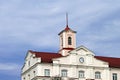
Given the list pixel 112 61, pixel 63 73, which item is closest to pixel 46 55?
pixel 63 73

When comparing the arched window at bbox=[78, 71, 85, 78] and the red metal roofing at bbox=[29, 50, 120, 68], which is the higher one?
the red metal roofing at bbox=[29, 50, 120, 68]

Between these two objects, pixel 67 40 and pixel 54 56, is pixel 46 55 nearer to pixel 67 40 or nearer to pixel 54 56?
pixel 54 56

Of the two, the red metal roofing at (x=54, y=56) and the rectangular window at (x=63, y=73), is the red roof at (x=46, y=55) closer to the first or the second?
the red metal roofing at (x=54, y=56)

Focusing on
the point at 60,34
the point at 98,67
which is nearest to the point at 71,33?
the point at 60,34

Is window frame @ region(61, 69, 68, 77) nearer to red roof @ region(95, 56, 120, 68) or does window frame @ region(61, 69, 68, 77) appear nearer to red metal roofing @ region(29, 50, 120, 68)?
red metal roofing @ region(29, 50, 120, 68)

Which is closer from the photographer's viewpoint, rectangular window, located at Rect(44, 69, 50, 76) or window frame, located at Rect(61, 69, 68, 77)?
rectangular window, located at Rect(44, 69, 50, 76)

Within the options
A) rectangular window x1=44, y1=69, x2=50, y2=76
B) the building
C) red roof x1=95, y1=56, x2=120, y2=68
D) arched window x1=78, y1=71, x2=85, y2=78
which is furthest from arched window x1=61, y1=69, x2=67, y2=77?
red roof x1=95, y1=56, x2=120, y2=68

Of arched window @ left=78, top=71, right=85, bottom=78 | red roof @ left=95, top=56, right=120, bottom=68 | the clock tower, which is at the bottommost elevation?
arched window @ left=78, top=71, right=85, bottom=78

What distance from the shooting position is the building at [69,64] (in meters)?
88.9

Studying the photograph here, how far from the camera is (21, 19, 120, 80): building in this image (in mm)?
88875

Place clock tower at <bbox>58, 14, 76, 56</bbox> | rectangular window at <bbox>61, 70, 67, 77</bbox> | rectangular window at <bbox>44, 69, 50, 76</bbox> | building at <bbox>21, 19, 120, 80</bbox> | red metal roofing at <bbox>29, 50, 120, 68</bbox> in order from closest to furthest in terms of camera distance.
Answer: rectangular window at <bbox>44, 69, 50, 76</bbox>, building at <bbox>21, 19, 120, 80</bbox>, rectangular window at <bbox>61, 70, 67, 77</bbox>, red metal roofing at <bbox>29, 50, 120, 68</bbox>, clock tower at <bbox>58, 14, 76, 56</bbox>

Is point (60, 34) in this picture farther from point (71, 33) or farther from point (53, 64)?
point (53, 64)

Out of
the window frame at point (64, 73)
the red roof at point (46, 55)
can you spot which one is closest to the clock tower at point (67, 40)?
the red roof at point (46, 55)

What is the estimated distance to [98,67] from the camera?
9250 cm
